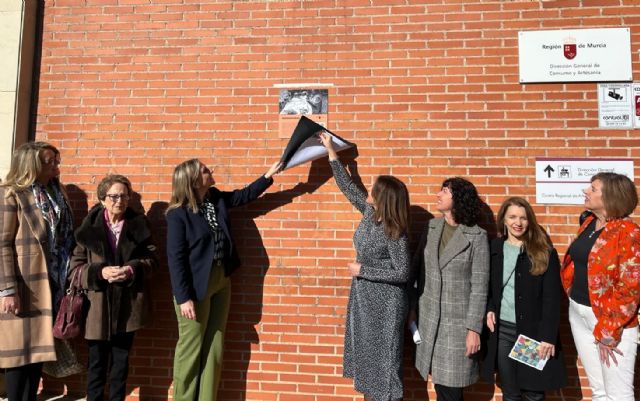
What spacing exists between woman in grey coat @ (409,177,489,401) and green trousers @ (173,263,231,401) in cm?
168

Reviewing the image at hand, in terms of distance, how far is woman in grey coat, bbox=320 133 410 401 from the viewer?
2.97 metres

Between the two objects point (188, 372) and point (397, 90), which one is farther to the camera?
point (397, 90)

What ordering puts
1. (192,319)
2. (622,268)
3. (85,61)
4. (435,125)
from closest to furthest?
(622,268) → (192,319) → (435,125) → (85,61)

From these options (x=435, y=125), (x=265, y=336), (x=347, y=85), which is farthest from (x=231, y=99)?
(x=265, y=336)

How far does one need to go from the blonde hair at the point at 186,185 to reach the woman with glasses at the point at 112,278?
0.44 meters

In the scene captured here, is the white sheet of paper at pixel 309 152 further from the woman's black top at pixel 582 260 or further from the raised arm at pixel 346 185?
the woman's black top at pixel 582 260

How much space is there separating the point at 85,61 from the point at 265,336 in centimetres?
330

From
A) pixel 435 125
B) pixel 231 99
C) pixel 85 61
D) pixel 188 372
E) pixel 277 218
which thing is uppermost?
pixel 85 61

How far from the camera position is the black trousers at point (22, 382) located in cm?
321

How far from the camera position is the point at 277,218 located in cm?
381

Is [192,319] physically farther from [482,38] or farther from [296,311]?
[482,38]

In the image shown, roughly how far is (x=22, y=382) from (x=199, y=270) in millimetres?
1679

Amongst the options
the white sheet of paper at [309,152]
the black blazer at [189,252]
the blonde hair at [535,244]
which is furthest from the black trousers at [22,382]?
the blonde hair at [535,244]

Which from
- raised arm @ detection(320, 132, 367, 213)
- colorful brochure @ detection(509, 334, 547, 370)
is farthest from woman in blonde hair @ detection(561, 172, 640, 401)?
raised arm @ detection(320, 132, 367, 213)
